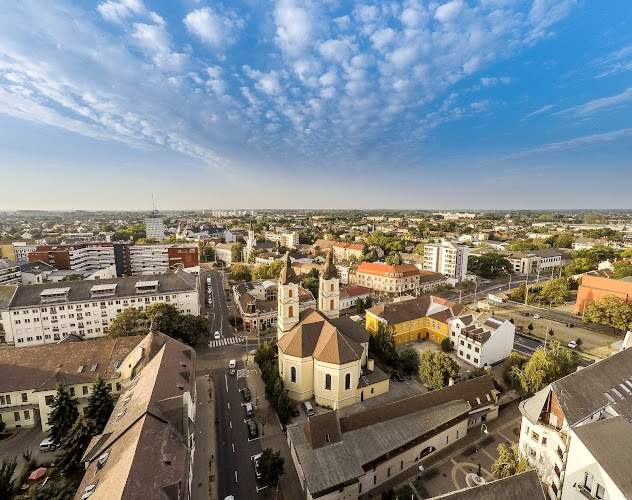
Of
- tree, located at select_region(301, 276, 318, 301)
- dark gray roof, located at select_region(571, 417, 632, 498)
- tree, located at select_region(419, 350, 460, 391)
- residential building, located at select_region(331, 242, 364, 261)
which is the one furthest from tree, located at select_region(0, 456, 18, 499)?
residential building, located at select_region(331, 242, 364, 261)

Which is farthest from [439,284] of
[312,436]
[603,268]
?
[312,436]

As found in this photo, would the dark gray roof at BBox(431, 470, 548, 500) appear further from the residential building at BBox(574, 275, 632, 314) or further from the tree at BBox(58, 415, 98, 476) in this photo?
the residential building at BBox(574, 275, 632, 314)

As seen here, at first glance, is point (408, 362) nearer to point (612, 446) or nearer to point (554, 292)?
point (612, 446)

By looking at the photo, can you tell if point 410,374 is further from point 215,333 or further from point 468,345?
point 215,333

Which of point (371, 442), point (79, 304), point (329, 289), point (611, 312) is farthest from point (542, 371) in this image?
point (79, 304)

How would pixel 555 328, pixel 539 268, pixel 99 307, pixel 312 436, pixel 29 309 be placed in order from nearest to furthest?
pixel 312 436 → pixel 29 309 → pixel 99 307 → pixel 555 328 → pixel 539 268

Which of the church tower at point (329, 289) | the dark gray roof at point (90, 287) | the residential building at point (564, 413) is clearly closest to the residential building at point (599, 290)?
the residential building at point (564, 413)
